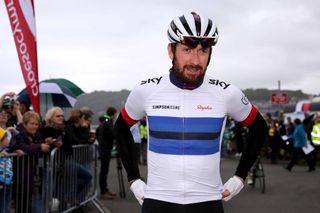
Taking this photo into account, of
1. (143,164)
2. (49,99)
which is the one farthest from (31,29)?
(143,164)

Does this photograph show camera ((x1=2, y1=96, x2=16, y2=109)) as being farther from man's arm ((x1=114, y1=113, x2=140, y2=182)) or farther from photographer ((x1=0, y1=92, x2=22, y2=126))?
man's arm ((x1=114, y1=113, x2=140, y2=182))

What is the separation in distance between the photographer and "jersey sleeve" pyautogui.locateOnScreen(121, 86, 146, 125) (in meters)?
3.70

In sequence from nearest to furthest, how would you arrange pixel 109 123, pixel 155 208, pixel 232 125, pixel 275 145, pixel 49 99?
1. pixel 155 208
2. pixel 109 123
3. pixel 49 99
4. pixel 275 145
5. pixel 232 125

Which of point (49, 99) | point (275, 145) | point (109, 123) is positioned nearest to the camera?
point (109, 123)

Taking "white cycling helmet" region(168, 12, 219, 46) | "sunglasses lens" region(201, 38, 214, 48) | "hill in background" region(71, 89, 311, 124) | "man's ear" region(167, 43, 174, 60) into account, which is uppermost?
"white cycling helmet" region(168, 12, 219, 46)

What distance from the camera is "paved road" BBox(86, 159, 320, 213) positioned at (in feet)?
31.7

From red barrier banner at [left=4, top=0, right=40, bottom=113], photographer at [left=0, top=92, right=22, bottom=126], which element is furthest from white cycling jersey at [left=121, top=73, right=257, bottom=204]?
red barrier banner at [left=4, top=0, right=40, bottom=113]

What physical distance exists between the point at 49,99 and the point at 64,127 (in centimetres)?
446

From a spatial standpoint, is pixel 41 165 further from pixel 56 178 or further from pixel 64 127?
pixel 64 127

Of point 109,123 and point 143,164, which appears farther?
point 143,164

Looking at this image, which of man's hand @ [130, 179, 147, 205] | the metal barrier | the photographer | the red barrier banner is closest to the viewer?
man's hand @ [130, 179, 147, 205]

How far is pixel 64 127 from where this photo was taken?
8250 millimetres

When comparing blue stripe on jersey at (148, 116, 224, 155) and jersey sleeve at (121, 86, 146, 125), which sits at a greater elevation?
jersey sleeve at (121, 86, 146, 125)

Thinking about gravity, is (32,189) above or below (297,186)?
above
